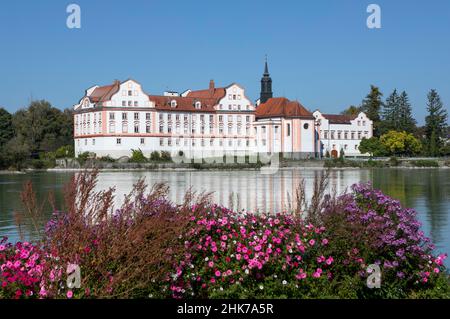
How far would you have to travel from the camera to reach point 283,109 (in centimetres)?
8412

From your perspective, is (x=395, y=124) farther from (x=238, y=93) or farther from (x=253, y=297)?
(x=253, y=297)

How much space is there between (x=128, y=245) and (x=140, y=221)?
0.51m

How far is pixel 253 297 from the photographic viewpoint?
658cm

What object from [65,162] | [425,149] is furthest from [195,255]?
[425,149]

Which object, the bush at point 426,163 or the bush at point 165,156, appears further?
the bush at point 426,163

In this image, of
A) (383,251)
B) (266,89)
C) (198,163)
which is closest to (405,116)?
(266,89)

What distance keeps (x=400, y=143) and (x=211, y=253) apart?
83475 millimetres

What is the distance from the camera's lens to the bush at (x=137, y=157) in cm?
7056

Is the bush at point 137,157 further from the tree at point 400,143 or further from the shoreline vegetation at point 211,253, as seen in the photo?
the shoreline vegetation at point 211,253

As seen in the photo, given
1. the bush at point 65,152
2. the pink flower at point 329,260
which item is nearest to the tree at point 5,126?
the bush at point 65,152

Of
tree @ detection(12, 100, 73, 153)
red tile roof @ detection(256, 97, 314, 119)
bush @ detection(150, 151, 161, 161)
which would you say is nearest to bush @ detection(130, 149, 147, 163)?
bush @ detection(150, 151, 161, 161)

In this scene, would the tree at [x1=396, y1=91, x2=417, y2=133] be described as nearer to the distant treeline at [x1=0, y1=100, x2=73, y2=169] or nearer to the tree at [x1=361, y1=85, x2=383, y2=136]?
the tree at [x1=361, y1=85, x2=383, y2=136]

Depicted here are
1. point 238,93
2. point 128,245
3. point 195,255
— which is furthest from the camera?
point 238,93

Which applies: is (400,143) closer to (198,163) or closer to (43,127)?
(198,163)
